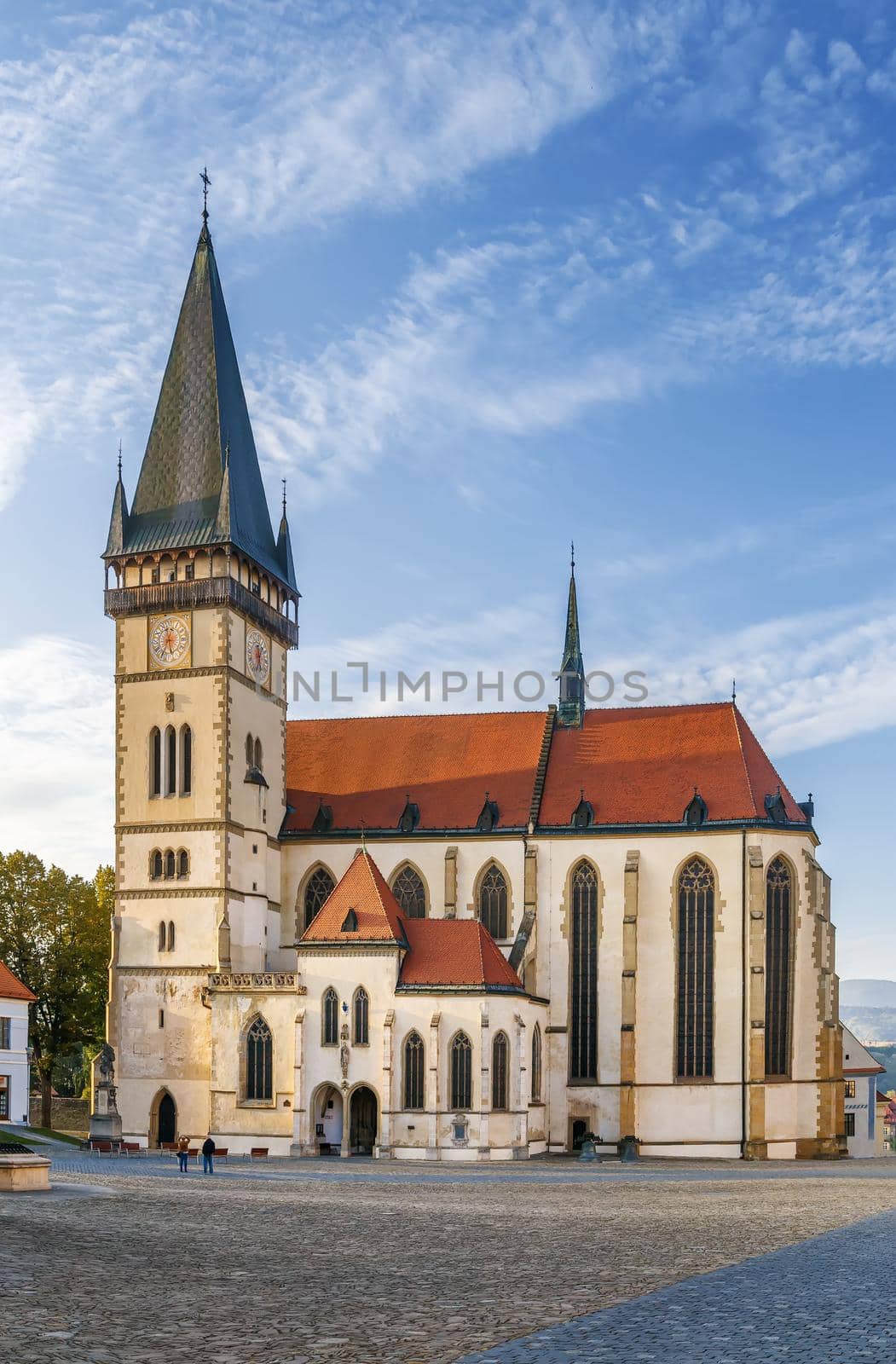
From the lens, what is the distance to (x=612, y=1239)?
23.3 metres

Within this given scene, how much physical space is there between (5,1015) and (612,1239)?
43826 millimetres

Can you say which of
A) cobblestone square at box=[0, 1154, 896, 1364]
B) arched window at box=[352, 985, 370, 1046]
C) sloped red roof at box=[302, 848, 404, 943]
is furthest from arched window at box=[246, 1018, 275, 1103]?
cobblestone square at box=[0, 1154, 896, 1364]

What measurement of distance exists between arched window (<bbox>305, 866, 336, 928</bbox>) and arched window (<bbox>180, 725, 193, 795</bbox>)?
6296mm

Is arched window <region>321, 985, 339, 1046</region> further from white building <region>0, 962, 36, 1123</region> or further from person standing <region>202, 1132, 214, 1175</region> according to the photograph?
white building <region>0, 962, 36, 1123</region>

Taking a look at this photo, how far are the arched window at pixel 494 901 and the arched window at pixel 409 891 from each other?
231 cm

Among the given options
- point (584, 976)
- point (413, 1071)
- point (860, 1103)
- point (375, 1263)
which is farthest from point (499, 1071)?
point (375, 1263)

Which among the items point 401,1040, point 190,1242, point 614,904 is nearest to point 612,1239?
point 190,1242

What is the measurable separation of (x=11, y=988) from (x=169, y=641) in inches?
616

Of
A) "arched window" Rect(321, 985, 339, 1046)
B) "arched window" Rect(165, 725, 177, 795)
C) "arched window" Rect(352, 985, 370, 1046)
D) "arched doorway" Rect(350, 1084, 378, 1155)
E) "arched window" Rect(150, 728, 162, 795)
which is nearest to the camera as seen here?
"arched window" Rect(352, 985, 370, 1046)

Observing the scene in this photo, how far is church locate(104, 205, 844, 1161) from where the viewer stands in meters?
52.9

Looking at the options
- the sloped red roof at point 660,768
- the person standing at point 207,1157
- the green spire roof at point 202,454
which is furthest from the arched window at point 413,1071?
the green spire roof at point 202,454

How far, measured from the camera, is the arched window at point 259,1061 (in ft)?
177

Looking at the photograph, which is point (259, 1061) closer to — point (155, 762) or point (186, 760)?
point (186, 760)

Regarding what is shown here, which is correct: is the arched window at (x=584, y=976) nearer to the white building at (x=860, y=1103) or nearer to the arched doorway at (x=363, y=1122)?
the arched doorway at (x=363, y=1122)
